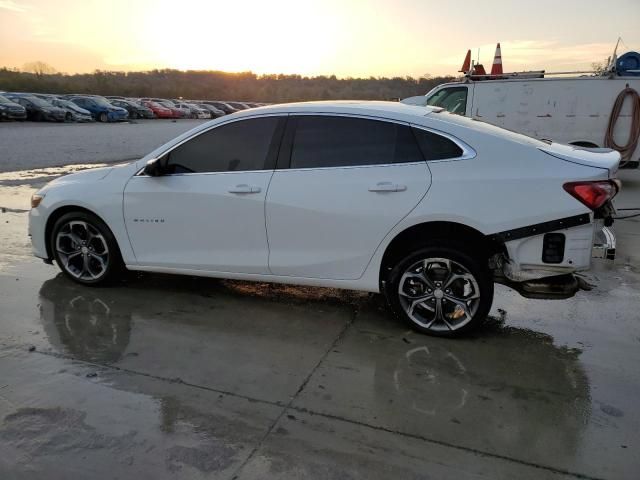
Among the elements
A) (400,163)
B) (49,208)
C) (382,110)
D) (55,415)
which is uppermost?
(382,110)

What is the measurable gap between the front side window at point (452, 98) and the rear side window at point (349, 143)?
8.33 meters

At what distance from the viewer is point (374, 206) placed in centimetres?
403

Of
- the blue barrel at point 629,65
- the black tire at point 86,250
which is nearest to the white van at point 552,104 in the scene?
the blue barrel at point 629,65

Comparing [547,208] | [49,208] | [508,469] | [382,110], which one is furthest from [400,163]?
[49,208]

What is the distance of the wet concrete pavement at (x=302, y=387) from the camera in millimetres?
2754

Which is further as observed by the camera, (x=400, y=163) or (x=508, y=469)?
(x=400, y=163)

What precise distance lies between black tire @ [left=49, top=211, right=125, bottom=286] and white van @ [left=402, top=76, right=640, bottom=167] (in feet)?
27.4

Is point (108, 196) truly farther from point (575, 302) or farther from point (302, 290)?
point (575, 302)

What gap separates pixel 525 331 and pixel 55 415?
11.3 feet

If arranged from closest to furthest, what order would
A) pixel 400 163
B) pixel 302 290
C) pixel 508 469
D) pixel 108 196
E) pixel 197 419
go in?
pixel 508 469
pixel 197 419
pixel 400 163
pixel 108 196
pixel 302 290

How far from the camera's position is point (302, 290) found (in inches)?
206

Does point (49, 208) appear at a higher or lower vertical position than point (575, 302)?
higher

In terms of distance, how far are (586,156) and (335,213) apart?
1940 millimetres

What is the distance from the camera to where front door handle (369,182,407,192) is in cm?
397
